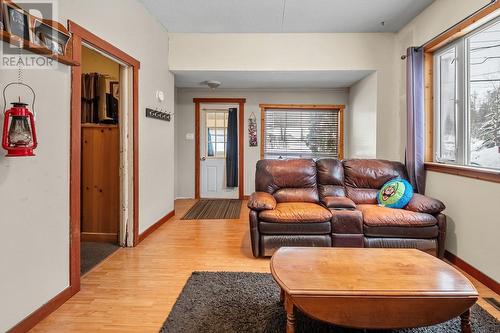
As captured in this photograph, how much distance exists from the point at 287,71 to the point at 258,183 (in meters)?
1.84

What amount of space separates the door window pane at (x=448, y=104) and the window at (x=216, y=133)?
387 cm

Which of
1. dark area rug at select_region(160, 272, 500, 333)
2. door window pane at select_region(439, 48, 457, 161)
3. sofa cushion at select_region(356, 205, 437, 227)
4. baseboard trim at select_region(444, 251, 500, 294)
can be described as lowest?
dark area rug at select_region(160, 272, 500, 333)

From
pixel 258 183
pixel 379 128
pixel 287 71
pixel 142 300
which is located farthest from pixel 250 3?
pixel 142 300

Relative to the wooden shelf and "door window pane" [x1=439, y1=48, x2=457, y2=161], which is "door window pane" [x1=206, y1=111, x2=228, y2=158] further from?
the wooden shelf

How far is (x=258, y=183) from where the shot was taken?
3594 mm

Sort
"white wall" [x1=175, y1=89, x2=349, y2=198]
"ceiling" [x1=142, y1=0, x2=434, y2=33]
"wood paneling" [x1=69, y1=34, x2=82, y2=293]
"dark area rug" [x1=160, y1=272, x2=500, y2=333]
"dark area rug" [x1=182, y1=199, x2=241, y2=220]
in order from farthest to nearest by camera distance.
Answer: "white wall" [x1=175, y1=89, x2=349, y2=198], "dark area rug" [x1=182, y1=199, x2=241, y2=220], "ceiling" [x1=142, y1=0, x2=434, y2=33], "wood paneling" [x1=69, y1=34, x2=82, y2=293], "dark area rug" [x1=160, y1=272, x2=500, y2=333]

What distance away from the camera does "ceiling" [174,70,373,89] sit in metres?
4.47

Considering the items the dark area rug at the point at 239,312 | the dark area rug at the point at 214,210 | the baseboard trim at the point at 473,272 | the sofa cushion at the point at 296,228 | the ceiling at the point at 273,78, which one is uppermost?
the ceiling at the point at 273,78

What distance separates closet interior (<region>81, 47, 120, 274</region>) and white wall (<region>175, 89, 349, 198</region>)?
258 centimetres

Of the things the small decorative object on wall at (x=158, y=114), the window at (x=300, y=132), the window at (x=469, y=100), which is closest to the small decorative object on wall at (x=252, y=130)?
the window at (x=300, y=132)

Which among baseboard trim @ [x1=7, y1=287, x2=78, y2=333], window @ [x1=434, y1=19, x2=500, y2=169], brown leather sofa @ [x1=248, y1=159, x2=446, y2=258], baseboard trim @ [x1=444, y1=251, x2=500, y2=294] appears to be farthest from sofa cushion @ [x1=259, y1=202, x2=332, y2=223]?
baseboard trim @ [x1=7, y1=287, x2=78, y2=333]

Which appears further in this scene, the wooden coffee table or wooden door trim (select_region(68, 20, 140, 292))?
wooden door trim (select_region(68, 20, 140, 292))

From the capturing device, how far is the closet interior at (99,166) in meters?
3.39

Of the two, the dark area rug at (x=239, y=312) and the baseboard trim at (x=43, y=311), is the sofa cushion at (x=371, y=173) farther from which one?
the baseboard trim at (x=43, y=311)
